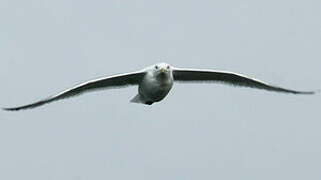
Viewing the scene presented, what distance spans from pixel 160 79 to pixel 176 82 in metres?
2.83

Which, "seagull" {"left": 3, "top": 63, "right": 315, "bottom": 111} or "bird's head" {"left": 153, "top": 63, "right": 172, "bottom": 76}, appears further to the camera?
"seagull" {"left": 3, "top": 63, "right": 315, "bottom": 111}

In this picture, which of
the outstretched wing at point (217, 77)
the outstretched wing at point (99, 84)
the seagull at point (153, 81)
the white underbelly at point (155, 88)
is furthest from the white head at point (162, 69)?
the outstretched wing at point (217, 77)

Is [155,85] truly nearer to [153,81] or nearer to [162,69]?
[153,81]

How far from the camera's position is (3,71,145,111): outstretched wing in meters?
64.8

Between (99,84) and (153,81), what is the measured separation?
261cm

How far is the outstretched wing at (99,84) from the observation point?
64750mm

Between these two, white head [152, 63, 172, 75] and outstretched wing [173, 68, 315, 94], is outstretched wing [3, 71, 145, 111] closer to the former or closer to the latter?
white head [152, 63, 172, 75]

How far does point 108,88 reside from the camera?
66438mm

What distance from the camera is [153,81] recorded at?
64.6m

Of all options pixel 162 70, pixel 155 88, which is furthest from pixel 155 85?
pixel 162 70

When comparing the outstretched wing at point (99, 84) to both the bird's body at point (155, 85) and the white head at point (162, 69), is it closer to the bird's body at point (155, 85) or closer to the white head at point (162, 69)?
the bird's body at point (155, 85)

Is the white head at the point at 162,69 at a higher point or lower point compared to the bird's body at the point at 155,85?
higher

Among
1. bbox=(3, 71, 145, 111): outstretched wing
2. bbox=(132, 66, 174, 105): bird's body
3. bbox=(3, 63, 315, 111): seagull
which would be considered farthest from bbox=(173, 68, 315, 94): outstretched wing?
bbox=(3, 71, 145, 111): outstretched wing

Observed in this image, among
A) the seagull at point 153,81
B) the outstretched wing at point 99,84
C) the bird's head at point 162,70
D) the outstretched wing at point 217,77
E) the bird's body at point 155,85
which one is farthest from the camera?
the outstretched wing at point 217,77
